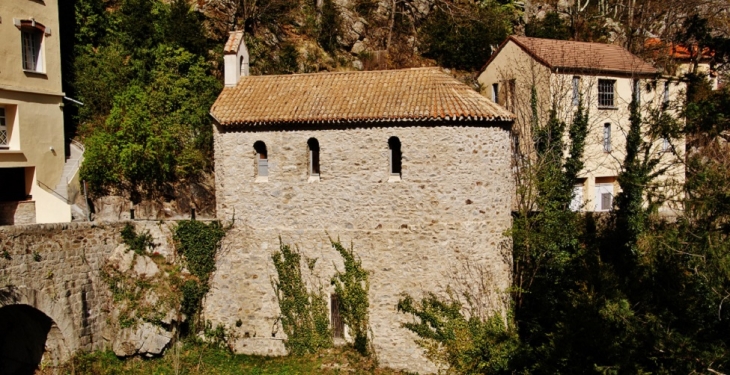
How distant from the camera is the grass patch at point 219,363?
58.2ft

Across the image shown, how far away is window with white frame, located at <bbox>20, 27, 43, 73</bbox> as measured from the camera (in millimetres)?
23031

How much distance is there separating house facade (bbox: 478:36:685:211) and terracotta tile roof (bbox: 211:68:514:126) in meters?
8.88

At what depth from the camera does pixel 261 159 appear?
64.2ft

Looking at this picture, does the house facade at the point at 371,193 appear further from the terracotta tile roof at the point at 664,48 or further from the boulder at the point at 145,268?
the terracotta tile roof at the point at 664,48

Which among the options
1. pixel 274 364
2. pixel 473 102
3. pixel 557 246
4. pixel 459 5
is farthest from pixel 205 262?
pixel 459 5

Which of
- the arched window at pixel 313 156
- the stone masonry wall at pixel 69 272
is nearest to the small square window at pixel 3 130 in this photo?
the stone masonry wall at pixel 69 272

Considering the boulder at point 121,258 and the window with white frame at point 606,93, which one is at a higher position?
the window with white frame at point 606,93

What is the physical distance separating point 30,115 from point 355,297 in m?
14.4

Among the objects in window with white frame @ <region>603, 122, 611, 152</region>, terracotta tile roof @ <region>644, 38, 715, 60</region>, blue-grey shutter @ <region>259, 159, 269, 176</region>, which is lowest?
blue-grey shutter @ <region>259, 159, 269, 176</region>

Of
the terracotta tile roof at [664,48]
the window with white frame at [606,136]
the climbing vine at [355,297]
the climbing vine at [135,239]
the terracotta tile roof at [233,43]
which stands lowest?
the climbing vine at [355,297]

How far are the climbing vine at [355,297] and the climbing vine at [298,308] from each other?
0.77m

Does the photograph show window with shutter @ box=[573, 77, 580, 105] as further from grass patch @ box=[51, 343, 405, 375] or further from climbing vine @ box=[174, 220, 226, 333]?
climbing vine @ box=[174, 220, 226, 333]

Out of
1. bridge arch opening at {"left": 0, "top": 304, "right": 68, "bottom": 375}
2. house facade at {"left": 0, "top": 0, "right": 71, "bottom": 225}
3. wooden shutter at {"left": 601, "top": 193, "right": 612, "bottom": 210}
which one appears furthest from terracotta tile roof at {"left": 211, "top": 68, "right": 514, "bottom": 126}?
wooden shutter at {"left": 601, "top": 193, "right": 612, "bottom": 210}

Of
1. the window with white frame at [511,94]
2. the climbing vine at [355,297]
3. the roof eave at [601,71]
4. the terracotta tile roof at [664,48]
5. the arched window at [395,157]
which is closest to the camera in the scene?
the arched window at [395,157]
